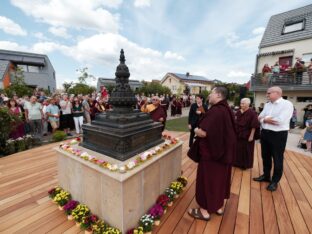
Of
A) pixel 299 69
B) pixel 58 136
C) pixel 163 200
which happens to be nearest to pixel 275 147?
pixel 163 200

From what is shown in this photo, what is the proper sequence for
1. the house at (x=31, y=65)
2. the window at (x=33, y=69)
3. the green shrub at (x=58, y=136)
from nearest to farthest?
1. the green shrub at (x=58, y=136)
2. the house at (x=31, y=65)
3. the window at (x=33, y=69)

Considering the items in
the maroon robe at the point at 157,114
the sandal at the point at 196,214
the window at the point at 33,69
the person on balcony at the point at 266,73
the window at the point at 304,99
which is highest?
the window at the point at 33,69

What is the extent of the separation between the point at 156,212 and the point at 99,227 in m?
0.74

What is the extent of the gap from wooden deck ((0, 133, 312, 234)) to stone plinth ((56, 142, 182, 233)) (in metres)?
0.34

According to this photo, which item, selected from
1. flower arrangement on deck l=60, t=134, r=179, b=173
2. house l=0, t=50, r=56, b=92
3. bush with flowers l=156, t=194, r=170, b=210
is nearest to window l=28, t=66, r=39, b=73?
house l=0, t=50, r=56, b=92

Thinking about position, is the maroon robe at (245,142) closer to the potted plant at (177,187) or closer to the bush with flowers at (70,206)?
the potted plant at (177,187)

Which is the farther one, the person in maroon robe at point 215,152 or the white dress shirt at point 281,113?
the white dress shirt at point 281,113

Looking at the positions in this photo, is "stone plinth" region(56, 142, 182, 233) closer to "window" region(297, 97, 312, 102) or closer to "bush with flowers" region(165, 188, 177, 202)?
"bush with flowers" region(165, 188, 177, 202)

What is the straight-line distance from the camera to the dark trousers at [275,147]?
2.96m

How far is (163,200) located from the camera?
2.54 meters

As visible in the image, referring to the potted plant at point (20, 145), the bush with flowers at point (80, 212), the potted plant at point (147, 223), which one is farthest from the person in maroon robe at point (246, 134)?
the potted plant at point (20, 145)

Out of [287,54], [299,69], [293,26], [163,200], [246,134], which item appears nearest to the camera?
[163,200]

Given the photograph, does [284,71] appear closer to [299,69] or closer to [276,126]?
[299,69]

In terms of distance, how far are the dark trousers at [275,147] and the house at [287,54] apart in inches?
466
